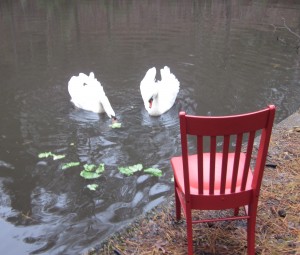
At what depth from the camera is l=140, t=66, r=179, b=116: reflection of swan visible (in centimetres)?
716

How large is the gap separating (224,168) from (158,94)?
187 inches

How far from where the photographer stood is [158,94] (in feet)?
24.1

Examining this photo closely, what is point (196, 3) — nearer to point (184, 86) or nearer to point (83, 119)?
point (184, 86)

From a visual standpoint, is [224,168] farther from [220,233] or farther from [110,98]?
[110,98]

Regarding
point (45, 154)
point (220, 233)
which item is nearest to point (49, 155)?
point (45, 154)

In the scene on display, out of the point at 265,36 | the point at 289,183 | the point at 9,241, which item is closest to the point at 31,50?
the point at 265,36

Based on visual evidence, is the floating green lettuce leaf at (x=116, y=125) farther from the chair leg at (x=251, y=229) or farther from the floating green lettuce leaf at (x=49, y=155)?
the chair leg at (x=251, y=229)

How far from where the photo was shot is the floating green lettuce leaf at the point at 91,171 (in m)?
5.33

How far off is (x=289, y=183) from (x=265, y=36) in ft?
34.2

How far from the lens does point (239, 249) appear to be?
3.19 metres

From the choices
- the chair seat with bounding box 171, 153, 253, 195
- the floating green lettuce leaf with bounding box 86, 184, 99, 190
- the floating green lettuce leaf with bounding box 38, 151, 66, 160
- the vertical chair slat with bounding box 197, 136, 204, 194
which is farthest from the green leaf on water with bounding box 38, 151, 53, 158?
the vertical chair slat with bounding box 197, 136, 204, 194

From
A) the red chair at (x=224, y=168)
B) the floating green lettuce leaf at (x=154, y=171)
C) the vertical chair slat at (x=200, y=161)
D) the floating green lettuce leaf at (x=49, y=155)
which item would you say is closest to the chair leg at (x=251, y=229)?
the red chair at (x=224, y=168)

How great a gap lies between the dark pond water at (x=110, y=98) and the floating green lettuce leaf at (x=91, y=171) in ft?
0.29

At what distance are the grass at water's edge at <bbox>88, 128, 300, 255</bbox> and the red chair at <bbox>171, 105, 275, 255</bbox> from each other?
1.05 ft
